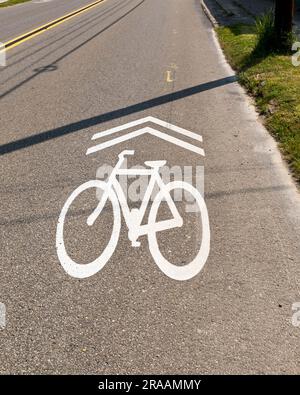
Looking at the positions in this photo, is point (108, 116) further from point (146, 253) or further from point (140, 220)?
point (146, 253)

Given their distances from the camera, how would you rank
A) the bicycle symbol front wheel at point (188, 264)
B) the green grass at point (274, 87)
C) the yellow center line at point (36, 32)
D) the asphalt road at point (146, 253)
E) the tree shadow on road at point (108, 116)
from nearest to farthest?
1. the asphalt road at point (146, 253)
2. the bicycle symbol front wheel at point (188, 264)
3. the green grass at point (274, 87)
4. the tree shadow on road at point (108, 116)
5. the yellow center line at point (36, 32)

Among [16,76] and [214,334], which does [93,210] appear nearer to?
[214,334]

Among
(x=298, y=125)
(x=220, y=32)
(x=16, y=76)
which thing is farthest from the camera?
(x=220, y=32)

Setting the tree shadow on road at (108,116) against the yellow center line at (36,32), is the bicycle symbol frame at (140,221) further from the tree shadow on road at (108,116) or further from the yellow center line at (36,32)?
the yellow center line at (36,32)

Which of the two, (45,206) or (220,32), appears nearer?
(45,206)

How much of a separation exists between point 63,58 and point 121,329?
1040 cm

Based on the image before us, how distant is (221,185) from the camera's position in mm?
4922

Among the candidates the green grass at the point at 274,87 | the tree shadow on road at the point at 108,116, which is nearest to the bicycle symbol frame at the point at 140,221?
the tree shadow on road at the point at 108,116

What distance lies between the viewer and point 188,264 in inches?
145

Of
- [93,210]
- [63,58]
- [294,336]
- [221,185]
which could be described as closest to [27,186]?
[93,210]

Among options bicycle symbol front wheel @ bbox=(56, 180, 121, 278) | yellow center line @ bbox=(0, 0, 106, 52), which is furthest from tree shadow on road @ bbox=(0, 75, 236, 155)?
yellow center line @ bbox=(0, 0, 106, 52)

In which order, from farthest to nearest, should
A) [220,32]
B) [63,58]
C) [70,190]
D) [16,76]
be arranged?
1. [220,32]
2. [63,58]
3. [16,76]
4. [70,190]

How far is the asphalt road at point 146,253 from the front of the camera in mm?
2889

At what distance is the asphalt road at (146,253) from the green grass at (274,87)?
0.76 ft
